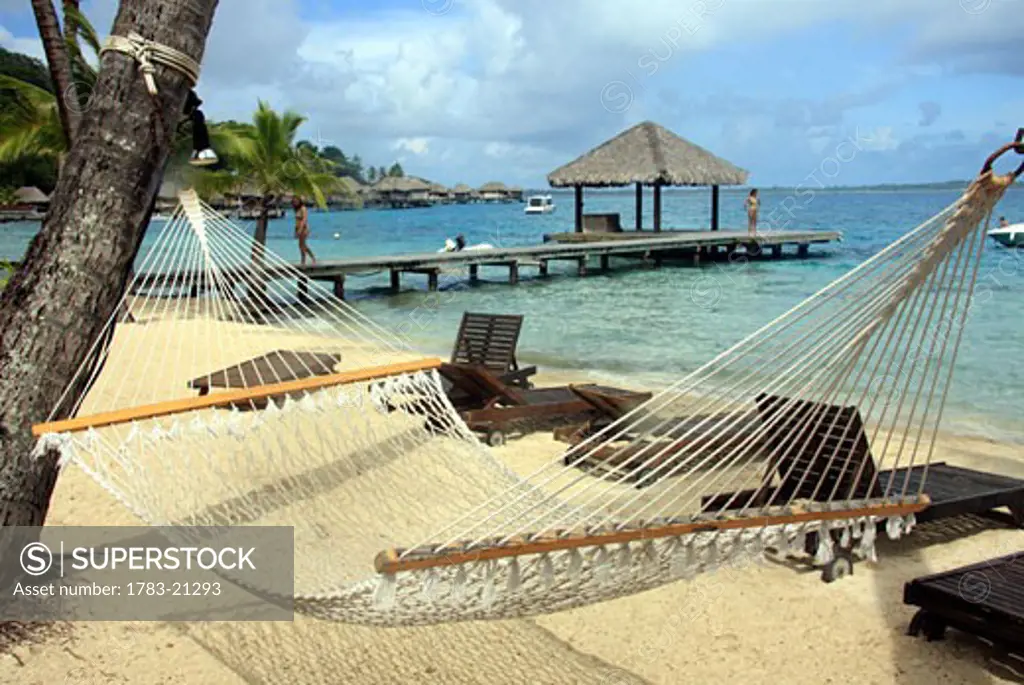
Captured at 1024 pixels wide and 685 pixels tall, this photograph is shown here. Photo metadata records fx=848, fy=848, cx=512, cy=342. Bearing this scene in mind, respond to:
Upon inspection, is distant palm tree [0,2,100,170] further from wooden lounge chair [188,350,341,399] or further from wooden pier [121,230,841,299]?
wooden lounge chair [188,350,341,399]

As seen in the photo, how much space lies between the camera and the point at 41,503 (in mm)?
2604

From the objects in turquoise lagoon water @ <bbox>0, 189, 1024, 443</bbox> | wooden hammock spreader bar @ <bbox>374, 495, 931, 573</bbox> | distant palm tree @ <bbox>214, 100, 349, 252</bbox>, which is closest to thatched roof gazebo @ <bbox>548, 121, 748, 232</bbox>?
turquoise lagoon water @ <bbox>0, 189, 1024, 443</bbox>

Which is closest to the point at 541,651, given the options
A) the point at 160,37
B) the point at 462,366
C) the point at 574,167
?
the point at 160,37

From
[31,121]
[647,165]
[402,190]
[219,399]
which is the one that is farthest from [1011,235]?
[402,190]

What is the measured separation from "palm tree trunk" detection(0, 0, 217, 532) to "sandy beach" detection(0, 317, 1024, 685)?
52 cm

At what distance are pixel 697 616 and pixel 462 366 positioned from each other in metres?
2.70

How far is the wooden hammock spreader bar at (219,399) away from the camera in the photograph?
239 cm

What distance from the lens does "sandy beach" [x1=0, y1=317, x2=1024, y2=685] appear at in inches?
99.3

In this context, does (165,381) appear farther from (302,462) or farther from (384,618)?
(384,618)

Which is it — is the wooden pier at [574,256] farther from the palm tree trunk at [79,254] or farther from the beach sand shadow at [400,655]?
the beach sand shadow at [400,655]

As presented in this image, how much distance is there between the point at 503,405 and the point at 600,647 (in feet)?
9.22

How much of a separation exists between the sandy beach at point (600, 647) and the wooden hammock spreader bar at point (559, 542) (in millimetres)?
794

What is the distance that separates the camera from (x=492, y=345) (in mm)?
6293

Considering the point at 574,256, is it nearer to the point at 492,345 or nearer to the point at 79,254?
the point at 492,345
